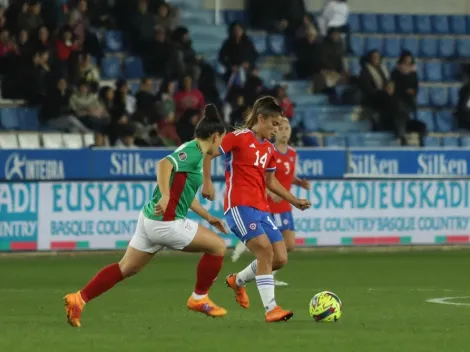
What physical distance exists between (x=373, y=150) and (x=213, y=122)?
1181 cm

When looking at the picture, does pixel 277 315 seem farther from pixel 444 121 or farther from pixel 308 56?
pixel 444 121

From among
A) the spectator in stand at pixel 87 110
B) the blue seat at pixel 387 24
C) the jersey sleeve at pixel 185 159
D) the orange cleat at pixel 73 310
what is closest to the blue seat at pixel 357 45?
the blue seat at pixel 387 24

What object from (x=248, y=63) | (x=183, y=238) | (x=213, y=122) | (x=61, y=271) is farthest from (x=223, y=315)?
(x=248, y=63)

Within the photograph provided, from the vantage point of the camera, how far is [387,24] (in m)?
31.6

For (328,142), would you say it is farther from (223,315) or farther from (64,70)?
(223,315)

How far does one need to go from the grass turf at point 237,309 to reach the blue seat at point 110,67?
5.63m

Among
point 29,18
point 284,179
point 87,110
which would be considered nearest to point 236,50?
point 87,110

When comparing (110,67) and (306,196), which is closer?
(306,196)

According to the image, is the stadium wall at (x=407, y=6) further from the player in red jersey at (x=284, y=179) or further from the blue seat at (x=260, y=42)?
the player in red jersey at (x=284, y=179)

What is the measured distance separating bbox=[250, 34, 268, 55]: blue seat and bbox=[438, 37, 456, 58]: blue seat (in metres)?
4.50

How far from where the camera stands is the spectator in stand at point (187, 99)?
82.5ft

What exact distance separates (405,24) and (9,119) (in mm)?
11116

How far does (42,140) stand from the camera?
23469 mm

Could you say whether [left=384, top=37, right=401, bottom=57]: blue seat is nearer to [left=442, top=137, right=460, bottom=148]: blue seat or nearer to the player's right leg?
[left=442, top=137, right=460, bottom=148]: blue seat
